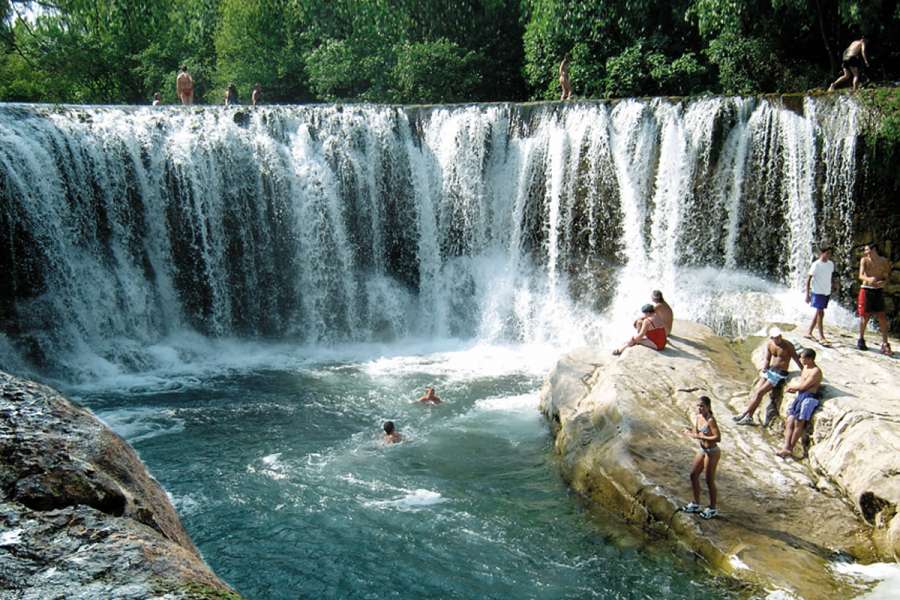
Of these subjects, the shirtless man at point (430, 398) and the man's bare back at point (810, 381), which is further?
the shirtless man at point (430, 398)

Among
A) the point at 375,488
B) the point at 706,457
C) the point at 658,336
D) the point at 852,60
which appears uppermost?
the point at 852,60

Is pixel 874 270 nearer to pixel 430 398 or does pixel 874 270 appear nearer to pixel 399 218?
pixel 430 398

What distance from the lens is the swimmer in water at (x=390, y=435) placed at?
10516 millimetres

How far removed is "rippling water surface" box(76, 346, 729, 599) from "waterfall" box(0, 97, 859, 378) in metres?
2.40

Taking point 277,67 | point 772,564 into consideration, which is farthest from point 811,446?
point 277,67

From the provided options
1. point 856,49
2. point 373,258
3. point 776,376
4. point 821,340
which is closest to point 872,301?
point 821,340

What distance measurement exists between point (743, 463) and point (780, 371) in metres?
1.35

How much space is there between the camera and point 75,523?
3311 mm

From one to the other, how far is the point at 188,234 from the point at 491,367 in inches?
261

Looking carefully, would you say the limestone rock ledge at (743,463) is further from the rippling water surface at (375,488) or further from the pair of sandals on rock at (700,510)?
the rippling water surface at (375,488)

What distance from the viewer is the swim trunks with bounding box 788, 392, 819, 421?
28.1 feet

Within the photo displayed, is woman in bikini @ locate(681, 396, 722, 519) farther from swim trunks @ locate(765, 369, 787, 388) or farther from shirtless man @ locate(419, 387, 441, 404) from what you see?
shirtless man @ locate(419, 387, 441, 404)

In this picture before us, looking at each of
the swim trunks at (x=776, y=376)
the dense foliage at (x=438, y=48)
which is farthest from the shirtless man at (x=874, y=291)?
the dense foliage at (x=438, y=48)

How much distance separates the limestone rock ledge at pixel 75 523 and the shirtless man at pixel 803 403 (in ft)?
21.7
